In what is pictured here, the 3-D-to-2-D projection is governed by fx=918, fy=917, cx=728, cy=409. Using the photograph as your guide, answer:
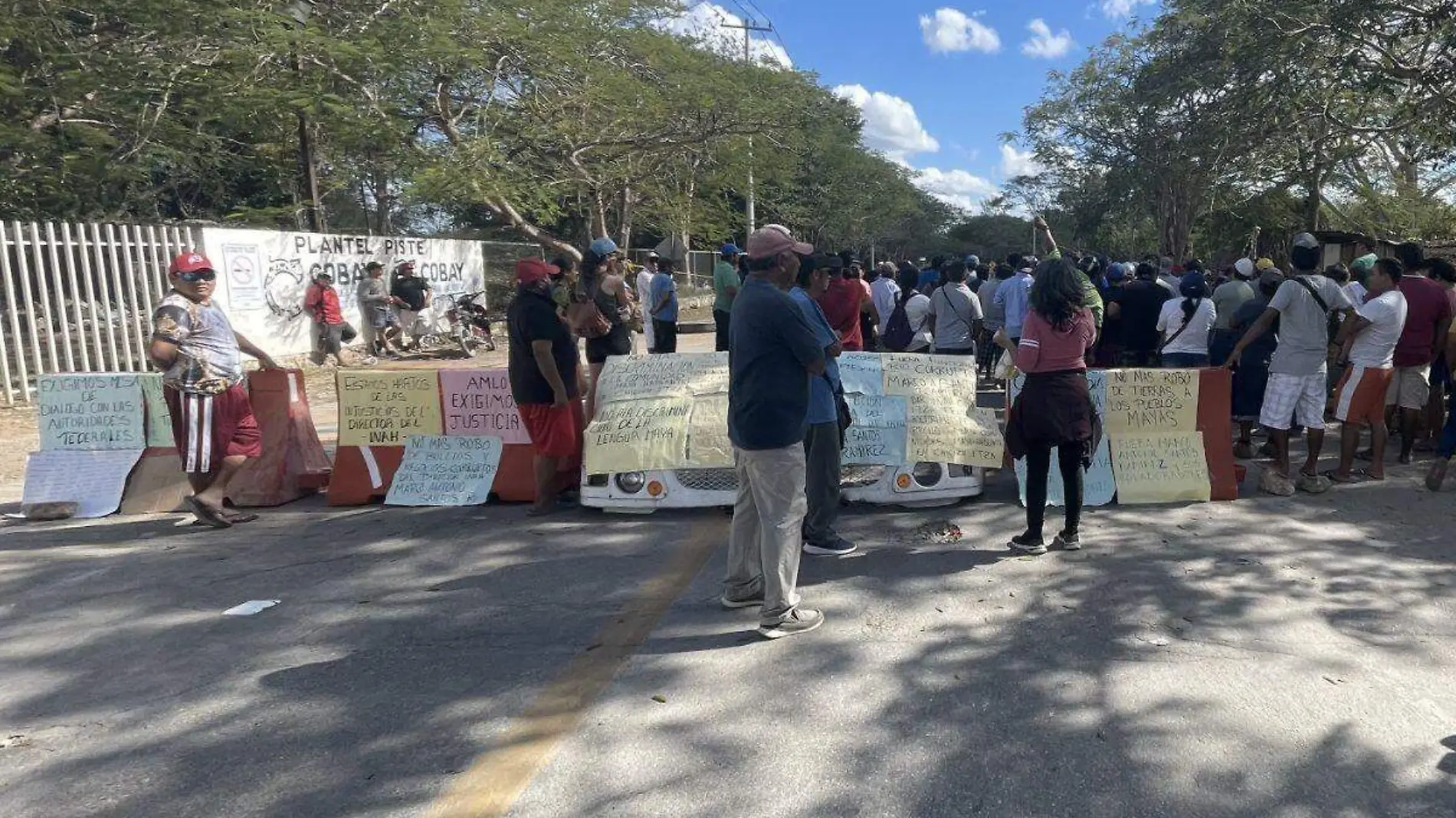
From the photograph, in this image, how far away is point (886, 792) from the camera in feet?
9.32

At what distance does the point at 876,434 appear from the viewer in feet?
19.8

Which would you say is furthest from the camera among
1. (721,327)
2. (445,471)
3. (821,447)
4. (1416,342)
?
(721,327)

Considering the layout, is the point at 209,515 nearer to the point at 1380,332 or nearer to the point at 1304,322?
the point at 1304,322

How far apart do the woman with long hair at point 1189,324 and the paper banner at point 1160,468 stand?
1.83m

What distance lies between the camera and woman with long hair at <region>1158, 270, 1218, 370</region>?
25.3 feet

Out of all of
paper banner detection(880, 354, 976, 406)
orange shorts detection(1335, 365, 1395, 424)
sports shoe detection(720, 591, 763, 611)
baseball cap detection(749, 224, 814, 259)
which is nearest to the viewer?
baseball cap detection(749, 224, 814, 259)

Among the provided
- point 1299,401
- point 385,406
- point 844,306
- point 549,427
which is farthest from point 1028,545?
point 385,406

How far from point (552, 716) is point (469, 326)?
14.7m

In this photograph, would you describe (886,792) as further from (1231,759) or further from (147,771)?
(147,771)

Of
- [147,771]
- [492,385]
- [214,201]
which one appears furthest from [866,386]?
[214,201]

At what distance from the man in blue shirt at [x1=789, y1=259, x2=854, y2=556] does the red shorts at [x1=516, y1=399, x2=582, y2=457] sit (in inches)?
70.9

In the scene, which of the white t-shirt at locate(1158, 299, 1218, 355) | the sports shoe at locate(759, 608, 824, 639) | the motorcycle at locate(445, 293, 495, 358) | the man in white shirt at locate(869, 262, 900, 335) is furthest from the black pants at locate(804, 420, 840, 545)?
the motorcycle at locate(445, 293, 495, 358)

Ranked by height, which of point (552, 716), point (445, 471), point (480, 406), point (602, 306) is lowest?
point (552, 716)

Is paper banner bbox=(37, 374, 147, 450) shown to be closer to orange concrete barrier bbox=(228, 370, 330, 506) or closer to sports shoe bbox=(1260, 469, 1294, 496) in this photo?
orange concrete barrier bbox=(228, 370, 330, 506)
